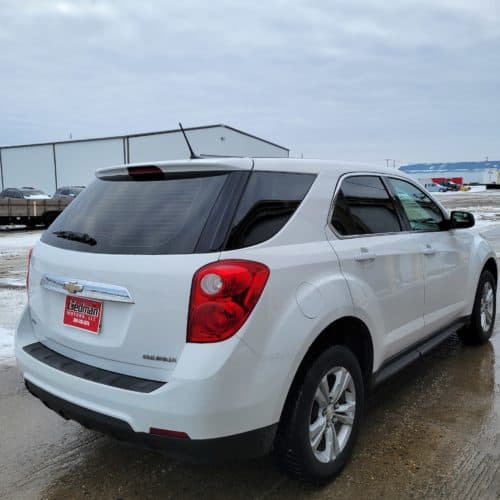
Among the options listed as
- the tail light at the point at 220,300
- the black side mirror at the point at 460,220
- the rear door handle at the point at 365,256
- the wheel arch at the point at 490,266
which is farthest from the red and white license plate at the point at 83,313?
the wheel arch at the point at 490,266

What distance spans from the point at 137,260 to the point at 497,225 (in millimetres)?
18416

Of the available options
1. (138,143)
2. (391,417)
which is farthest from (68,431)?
(138,143)

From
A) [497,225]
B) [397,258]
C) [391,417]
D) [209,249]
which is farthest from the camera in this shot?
[497,225]

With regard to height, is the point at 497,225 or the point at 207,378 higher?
the point at 207,378

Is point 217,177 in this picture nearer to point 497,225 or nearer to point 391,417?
point 391,417

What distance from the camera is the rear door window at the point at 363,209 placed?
3027mm

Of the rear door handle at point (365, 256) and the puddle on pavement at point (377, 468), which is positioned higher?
the rear door handle at point (365, 256)

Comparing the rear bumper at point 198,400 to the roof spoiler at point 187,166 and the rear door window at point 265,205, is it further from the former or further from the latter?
the roof spoiler at point 187,166

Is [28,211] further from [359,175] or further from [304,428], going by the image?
[304,428]

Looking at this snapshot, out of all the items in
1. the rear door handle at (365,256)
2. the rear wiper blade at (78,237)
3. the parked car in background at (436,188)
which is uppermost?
the rear wiper blade at (78,237)

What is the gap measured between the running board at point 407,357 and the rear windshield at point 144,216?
156 cm

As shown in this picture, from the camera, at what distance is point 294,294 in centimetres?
245

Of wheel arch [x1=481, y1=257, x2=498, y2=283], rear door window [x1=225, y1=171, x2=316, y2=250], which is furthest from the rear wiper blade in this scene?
wheel arch [x1=481, y1=257, x2=498, y2=283]

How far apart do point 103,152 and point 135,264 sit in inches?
1501
